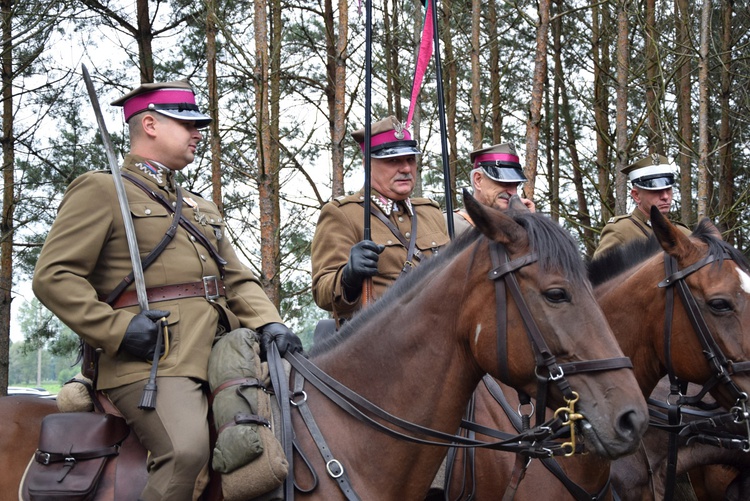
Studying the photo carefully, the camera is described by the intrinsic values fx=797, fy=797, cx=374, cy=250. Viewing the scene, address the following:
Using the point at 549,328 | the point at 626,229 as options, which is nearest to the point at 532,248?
the point at 549,328

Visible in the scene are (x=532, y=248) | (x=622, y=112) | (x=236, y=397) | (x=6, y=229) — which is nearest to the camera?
(x=532, y=248)

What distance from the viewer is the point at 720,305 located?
4.71 m

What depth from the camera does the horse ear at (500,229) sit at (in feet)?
10.8

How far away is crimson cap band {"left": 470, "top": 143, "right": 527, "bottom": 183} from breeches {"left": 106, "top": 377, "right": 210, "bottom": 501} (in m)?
4.04

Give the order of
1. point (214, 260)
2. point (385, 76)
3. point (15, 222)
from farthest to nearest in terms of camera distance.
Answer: point (385, 76), point (15, 222), point (214, 260)

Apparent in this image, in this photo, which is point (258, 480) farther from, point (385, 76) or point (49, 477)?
point (385, 76)

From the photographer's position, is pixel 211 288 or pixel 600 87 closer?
pixel 211 288

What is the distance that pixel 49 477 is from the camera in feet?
11.8

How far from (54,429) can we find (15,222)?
39.6 ft

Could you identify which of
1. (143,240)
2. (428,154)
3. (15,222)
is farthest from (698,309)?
(428,154)

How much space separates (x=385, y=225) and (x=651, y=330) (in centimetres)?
183

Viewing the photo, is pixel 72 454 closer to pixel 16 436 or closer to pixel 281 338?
pixel 16 436

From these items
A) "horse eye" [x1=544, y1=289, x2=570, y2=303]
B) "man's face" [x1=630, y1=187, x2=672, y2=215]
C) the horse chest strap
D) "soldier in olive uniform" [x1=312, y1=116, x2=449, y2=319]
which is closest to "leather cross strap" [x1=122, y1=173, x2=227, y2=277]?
the horse chest strap

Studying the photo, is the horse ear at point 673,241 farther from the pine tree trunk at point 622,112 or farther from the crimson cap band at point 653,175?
the pine tree trunk at point 622,112
